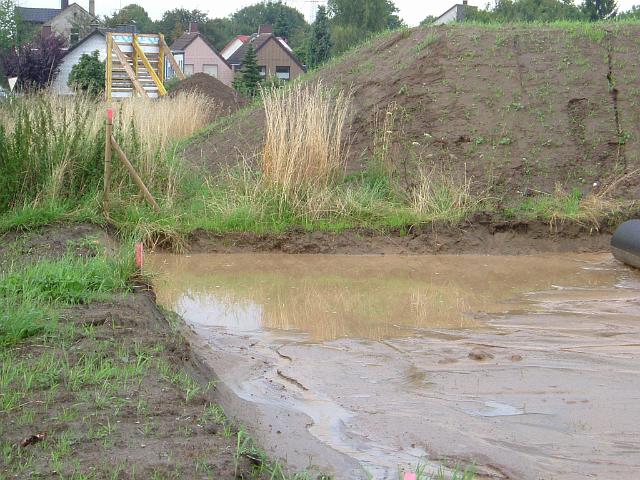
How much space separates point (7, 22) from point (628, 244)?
183ft

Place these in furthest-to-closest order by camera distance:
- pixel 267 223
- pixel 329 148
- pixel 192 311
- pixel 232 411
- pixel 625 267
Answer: pixel 329 148 < pixel 267 223 < pixel 625 267 < pixel 192 311 < pixel 232 411

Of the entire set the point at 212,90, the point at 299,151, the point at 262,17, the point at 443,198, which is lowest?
the point at 443,198

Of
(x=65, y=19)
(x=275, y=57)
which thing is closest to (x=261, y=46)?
(x=275, y=57)

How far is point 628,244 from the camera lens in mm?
11148

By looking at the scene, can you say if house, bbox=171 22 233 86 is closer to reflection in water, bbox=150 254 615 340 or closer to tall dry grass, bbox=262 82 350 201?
tall dry grass, bbox=262 82 350 201

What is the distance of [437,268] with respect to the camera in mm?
11586

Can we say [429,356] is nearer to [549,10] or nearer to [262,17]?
[549,10]

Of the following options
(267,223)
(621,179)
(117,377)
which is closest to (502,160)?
(621,179)

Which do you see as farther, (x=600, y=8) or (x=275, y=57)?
(x=275, y=57)

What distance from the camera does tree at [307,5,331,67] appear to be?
56875mm

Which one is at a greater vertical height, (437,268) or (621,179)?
(621,179)

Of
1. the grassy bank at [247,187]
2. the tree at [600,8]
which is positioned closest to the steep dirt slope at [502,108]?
the grassy bank at [247,187]

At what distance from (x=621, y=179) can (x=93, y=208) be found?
8.35 m

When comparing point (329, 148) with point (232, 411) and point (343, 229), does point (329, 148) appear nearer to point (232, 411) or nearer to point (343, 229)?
point (343, 229)
